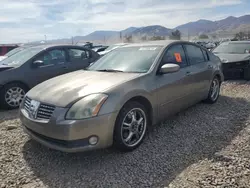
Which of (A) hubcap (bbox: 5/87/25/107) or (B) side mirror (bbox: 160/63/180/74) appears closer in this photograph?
(B) side mirror (bbox: 160/63/180/74)

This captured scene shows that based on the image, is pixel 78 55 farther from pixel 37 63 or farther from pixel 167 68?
pixel 167 68

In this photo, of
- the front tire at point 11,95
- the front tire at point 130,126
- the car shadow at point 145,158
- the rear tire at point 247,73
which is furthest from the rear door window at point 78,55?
the rear tire at point 247,73

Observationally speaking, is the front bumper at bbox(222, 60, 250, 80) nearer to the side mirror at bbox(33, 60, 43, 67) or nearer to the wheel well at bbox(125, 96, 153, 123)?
the wheel well at bbox(125, 96, 153, 123)

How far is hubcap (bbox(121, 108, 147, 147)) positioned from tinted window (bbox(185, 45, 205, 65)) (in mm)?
1855

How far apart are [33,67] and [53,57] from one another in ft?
2.11

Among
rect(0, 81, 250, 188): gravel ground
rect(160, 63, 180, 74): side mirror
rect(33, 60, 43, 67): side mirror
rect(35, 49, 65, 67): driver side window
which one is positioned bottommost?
rect(0, 81, 250, 188): gravel ground

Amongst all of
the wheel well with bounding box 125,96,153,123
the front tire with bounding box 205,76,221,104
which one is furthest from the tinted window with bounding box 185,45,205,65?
the wheel well with bounding box 125,96,153,123

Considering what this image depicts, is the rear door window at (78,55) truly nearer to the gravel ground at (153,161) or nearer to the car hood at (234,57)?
the gravel ground at (153,161)

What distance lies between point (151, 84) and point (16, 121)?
288 centimetres

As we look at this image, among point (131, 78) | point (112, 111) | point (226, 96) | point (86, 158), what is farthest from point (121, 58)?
point (226, 96)

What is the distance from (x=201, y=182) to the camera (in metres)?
2.73

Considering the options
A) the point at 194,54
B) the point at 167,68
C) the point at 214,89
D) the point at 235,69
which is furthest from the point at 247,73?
the point at 167,68

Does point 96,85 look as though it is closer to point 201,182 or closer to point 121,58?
point 121,58

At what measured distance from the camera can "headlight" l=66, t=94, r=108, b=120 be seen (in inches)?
116
